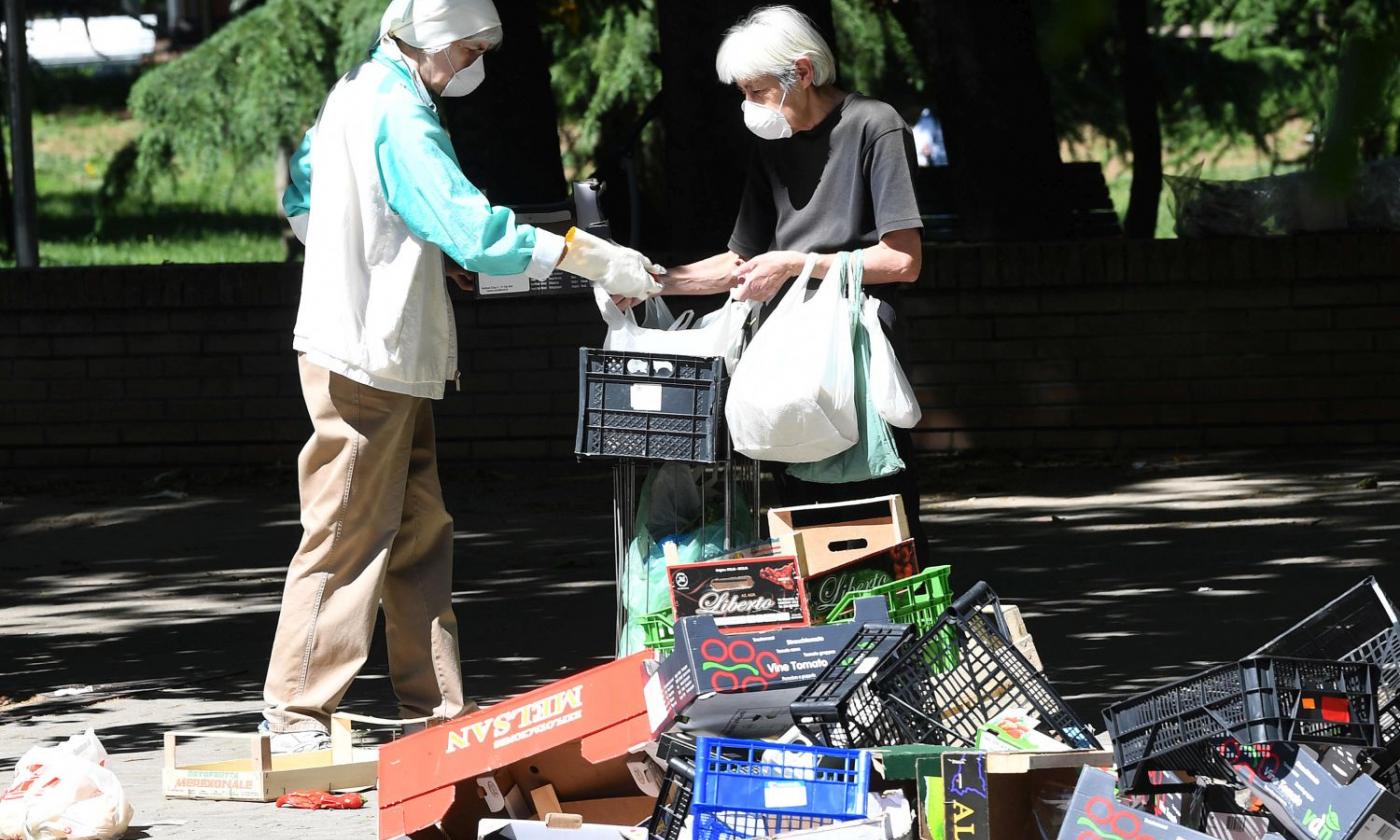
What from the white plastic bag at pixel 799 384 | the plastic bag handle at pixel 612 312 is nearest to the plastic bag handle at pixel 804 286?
the white plastic bag at pixel 799 384

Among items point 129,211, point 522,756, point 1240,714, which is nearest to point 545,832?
point 522,756

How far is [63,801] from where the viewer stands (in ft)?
13.7

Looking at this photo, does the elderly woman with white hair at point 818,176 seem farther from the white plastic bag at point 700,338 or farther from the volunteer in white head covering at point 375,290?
the volunteer in white head covering at point 375,290

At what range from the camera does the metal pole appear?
12.8 metres

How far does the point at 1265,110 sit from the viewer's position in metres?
20.5

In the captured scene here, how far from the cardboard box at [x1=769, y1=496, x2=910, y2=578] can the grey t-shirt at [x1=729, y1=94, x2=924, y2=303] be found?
586mm

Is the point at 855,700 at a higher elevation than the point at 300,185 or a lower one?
lower

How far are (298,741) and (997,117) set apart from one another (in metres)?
7.70

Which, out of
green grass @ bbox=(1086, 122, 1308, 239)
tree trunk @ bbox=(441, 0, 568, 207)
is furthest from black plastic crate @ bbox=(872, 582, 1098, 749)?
green grass @ bbox=(1086, 122, 1308, 239)

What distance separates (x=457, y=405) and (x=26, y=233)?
4212 mm

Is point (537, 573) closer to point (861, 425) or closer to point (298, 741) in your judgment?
Answer: point (298, 741)

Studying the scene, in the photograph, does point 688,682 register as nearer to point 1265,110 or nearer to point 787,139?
point 787,139

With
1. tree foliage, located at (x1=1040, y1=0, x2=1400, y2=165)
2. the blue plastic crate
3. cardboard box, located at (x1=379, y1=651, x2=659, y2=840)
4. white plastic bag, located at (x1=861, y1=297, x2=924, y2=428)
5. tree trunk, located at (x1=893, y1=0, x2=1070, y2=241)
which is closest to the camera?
the blue plastic crate

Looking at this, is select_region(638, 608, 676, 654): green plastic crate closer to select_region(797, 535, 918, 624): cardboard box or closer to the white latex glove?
select_region(797, 535, 918, 624): cardboard box
